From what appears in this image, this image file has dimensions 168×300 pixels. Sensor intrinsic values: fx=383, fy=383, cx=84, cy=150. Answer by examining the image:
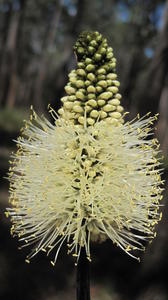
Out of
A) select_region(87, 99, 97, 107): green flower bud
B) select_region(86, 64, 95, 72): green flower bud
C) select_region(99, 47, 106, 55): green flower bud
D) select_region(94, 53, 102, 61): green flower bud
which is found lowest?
select_region(87, 99, 97, 107): green flower bud

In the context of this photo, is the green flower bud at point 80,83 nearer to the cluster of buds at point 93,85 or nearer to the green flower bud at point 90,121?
the cluster of buds at point 93,85

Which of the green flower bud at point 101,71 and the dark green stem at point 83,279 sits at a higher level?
the green flower bud at point 101,71

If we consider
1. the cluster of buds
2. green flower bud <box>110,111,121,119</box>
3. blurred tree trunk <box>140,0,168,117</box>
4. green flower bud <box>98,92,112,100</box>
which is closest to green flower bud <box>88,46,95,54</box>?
the cluster of buds

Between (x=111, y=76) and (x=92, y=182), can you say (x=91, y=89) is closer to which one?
(x=111, y=76)

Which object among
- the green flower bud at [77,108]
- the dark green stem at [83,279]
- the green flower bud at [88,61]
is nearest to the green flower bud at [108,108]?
the green flower bud at [77,108]

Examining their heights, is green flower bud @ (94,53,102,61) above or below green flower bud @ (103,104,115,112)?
above

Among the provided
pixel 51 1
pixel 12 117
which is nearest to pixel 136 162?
pixel 12 117

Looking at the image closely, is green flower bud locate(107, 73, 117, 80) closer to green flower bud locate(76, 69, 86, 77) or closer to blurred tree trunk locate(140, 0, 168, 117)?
green flower bud locate(76, 69, 86, 77)

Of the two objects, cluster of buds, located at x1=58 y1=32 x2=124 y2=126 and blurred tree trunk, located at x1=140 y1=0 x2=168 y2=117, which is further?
blurred tree trunk, located at x1=140 y1=0 x2=168 y2=117

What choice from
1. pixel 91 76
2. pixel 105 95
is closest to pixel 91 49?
pixel 91 76
